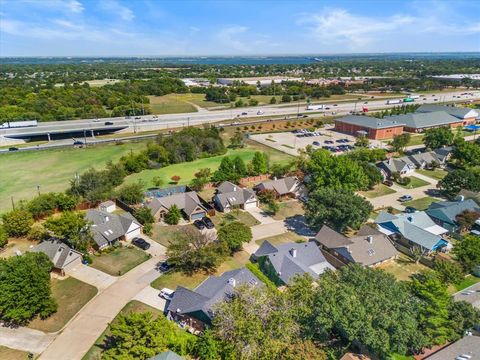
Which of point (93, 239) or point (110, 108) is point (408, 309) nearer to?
point (93, 239)

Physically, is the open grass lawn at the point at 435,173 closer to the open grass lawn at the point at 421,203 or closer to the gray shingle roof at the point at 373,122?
the open grass lawn at the point at 421,203

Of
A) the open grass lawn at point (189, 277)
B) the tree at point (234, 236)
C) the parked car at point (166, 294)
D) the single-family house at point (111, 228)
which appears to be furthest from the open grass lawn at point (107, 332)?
the single-family house at point (111, 228)

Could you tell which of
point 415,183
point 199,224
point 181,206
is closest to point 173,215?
point 181,206

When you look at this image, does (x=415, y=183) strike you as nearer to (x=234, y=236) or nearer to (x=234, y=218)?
(x=234, y=218)

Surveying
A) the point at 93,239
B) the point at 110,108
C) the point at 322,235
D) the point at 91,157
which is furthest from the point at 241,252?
the point at 110,108

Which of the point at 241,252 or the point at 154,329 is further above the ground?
the point at 154,329
